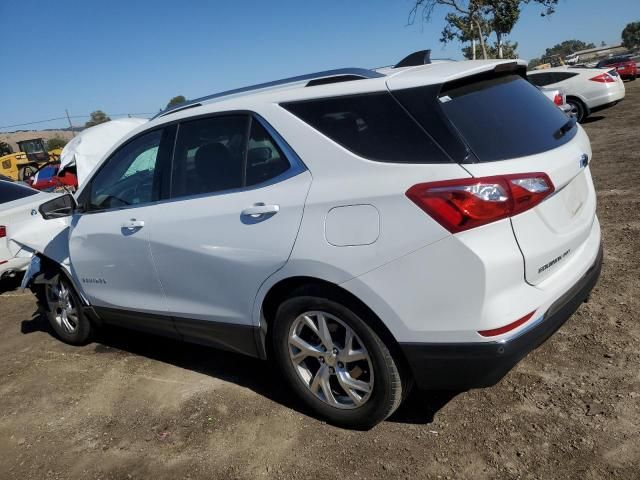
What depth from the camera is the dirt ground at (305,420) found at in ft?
8.72

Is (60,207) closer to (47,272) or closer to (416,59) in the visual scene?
(47,272)

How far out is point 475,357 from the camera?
95.0 inches

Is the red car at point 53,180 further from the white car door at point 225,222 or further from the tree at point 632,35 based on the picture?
the tree at point 632,35

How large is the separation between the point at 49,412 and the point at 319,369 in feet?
6.92

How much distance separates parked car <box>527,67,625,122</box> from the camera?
13.5 meters

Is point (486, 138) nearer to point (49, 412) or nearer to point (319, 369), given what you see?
point (319, 369)

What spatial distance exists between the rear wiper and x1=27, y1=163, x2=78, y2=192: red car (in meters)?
11.1

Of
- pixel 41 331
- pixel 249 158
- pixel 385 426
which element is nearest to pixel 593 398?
pixel 385 426

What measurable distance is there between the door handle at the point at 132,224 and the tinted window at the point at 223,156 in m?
0.33

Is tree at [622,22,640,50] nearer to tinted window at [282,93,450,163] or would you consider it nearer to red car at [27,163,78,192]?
red car at [27,163,78,192]

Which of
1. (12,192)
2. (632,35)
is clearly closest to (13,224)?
(12,192)

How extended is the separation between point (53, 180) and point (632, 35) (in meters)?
110

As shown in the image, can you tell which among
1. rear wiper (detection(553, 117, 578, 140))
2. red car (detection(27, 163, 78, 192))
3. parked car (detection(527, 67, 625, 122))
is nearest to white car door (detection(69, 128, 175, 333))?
rear wiper (detection(553, 117, 578, 140))

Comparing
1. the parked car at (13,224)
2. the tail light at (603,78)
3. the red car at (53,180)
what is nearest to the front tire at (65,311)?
the parked car at (13,224)
